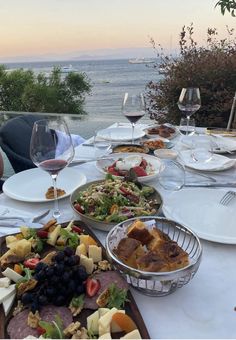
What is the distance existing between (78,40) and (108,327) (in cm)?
1236

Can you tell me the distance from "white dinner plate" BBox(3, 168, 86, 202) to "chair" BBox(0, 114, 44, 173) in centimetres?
75

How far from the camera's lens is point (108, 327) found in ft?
2.22

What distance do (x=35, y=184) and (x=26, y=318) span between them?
2.74 feet

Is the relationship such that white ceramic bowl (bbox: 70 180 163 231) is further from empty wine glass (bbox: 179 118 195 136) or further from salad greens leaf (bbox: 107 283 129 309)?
empty wine glass (bbox: 179 118 195 136)

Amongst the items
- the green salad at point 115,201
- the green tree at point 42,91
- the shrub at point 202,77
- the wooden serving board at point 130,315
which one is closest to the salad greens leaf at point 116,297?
the wooden serving board at point 130,315

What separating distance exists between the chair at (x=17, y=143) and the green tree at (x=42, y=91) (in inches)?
261

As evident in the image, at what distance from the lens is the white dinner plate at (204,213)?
1.06m

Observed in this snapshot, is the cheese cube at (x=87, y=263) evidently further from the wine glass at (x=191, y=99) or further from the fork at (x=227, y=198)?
the wine glass at (x=191, y=99)

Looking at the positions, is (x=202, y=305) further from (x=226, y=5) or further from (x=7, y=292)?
(x=226, y=5)

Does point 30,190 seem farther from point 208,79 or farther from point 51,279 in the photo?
point 208,79

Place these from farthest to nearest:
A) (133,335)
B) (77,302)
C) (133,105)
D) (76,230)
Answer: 1. (133,105)
2. (76,230)
3. (77,302)
4. (133,335)

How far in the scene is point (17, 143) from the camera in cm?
251

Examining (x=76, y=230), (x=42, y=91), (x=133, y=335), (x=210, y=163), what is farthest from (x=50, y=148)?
(x=42, y=91)

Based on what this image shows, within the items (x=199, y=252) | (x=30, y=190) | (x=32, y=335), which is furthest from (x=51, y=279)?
(x=30, y=190)
